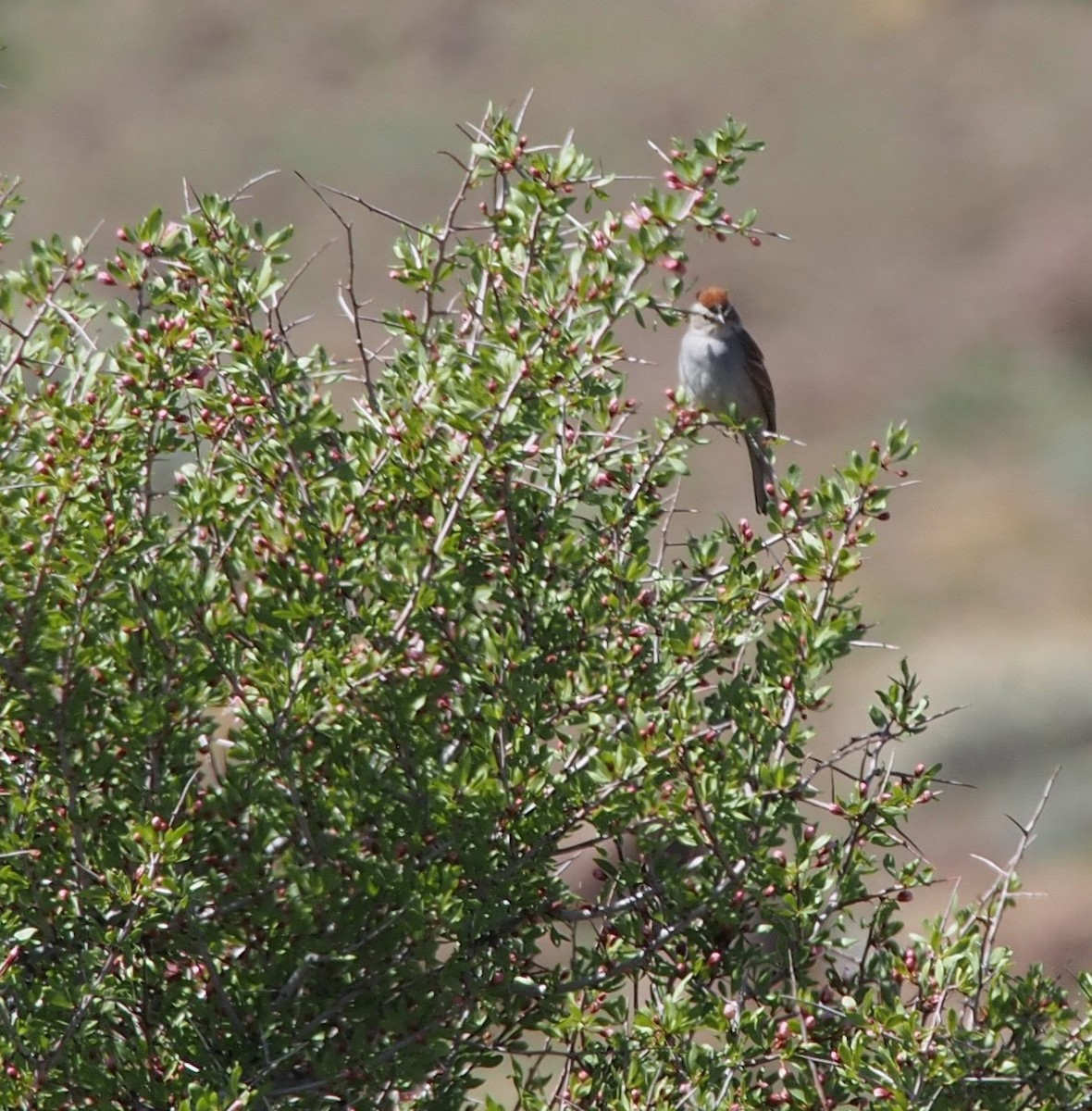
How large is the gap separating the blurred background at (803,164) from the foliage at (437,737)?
933 inches

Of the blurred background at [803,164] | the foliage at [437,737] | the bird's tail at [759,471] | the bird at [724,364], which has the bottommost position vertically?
the foliage at [437,737]

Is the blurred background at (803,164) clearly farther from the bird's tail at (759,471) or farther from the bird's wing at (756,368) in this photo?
the bird's tail at (759,471)

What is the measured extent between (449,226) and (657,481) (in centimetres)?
87

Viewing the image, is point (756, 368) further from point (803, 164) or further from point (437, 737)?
point (803, 164)

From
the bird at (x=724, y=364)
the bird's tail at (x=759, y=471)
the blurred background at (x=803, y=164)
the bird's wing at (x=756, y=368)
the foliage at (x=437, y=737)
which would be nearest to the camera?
the foliage at (x=437, y=737)

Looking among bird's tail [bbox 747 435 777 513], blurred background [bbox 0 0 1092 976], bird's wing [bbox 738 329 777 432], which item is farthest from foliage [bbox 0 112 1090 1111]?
blurred background [bbox 0 0 1092 976]

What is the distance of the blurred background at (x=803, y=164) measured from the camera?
3269cm

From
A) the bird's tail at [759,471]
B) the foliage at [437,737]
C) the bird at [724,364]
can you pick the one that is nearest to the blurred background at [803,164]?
the bird at [724,364]

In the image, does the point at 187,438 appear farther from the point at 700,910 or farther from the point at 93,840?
the point at 700,910

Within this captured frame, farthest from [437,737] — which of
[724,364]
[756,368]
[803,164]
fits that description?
[803,164]

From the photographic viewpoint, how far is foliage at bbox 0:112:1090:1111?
14.5 feet

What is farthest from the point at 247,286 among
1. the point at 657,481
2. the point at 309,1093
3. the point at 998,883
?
the point at 998,883

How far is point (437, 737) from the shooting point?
4668mm

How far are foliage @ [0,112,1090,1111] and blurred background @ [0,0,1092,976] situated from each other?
23.7 m
